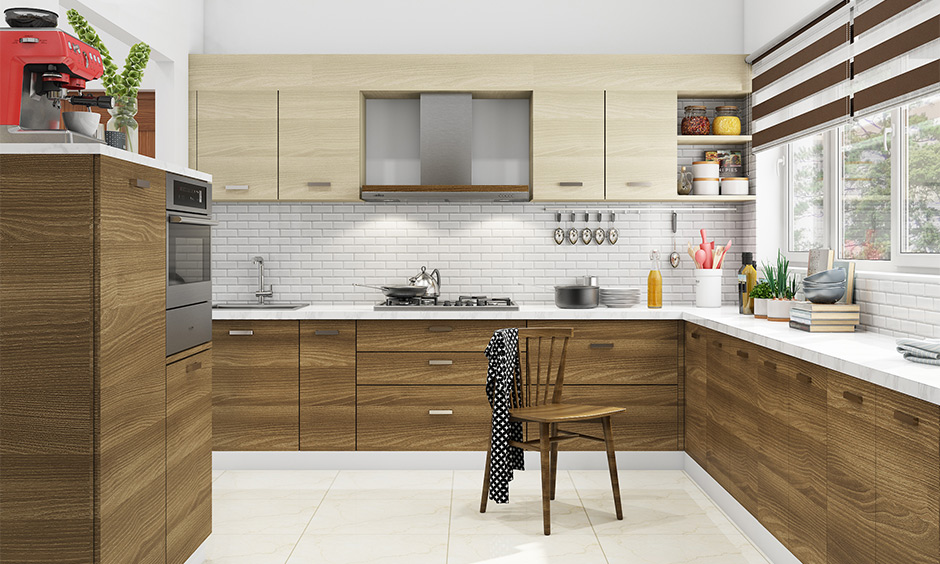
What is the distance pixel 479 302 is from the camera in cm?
448

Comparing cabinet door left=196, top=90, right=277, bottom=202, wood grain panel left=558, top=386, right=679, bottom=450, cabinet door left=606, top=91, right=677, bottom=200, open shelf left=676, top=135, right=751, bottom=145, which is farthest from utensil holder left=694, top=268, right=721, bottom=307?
cabinet door left=196, top=90, right=277, bottom=202

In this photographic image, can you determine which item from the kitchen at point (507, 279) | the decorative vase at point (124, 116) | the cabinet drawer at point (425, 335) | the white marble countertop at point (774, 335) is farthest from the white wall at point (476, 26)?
the decorative vase at point (124, 116)

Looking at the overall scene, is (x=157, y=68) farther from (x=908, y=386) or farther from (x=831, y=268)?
(x=908, y=386)

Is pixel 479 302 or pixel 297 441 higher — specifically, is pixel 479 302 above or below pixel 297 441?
above

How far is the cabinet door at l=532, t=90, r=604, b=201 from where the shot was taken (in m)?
4.54

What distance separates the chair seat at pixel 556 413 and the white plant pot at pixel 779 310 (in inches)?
37.8

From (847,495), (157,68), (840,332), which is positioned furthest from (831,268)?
(157,68)

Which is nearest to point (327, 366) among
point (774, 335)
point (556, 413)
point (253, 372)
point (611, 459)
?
point (253, 372)

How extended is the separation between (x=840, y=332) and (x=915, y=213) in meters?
0.65

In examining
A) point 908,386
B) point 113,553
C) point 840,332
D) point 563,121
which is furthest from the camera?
point 563,121

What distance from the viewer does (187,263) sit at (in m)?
2.71

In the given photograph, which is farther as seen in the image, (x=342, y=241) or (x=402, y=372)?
(x=342, y=241)

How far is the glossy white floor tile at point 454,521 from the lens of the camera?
3.07m

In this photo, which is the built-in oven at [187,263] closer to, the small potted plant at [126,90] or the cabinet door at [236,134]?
the small potted plant at [126,90]
